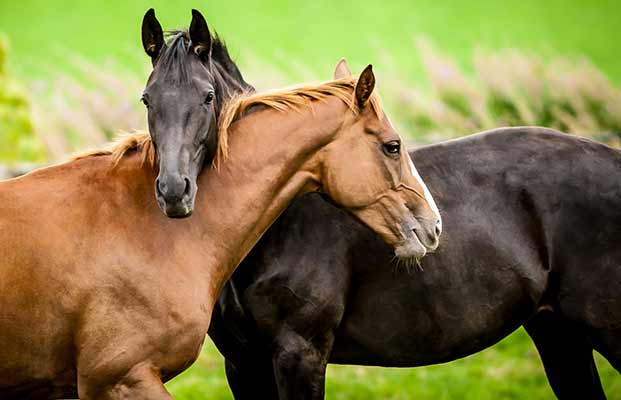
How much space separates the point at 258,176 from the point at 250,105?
35 centimetres

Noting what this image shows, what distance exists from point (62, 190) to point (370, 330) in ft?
5.31

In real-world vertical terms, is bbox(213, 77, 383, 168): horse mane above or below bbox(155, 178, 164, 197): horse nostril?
above

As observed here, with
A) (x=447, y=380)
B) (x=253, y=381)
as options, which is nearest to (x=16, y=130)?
(x=447, y=380)

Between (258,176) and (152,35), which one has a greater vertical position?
(152,35)

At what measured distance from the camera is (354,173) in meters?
4.17

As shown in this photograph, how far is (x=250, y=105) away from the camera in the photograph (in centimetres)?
427

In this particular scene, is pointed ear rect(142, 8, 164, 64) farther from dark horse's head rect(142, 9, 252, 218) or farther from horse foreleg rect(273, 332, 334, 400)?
horse foreleg rect(273, 332, 334, 400)

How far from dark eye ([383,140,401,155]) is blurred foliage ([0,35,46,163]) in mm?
6501

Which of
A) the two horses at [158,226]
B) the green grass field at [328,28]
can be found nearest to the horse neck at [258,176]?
the two horses at [158,226]

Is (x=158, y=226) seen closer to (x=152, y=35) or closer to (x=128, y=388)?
(x=128, y=388)

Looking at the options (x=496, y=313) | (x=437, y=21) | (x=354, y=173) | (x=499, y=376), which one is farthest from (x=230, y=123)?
(x=437, y=21)

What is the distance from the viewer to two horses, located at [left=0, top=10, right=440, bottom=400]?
3730 mm

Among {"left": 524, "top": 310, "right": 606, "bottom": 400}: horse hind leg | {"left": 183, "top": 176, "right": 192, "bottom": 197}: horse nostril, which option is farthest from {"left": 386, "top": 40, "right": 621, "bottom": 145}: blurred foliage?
{"left": 183, "top": 176, "right": 192, "bottom": 197}: horse nostril

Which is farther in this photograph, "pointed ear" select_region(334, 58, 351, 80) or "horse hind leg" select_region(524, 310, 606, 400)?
"horse hind leg" select_region(524, 310, 606, 400)
